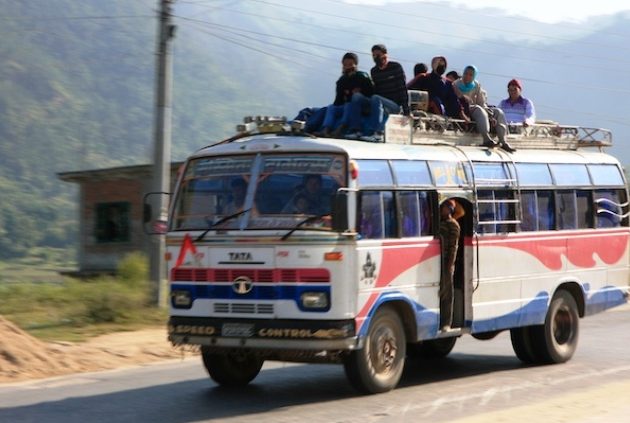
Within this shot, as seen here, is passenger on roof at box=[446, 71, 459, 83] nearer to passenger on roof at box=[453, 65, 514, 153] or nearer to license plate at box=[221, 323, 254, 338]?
passenger on roof at box=[453, 65, 514, 153]

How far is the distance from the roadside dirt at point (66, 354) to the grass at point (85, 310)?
110 cm

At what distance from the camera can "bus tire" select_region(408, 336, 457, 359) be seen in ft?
48.1

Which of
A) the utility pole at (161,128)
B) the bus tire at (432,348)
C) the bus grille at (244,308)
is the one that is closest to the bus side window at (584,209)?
the bus tire at (432,348)

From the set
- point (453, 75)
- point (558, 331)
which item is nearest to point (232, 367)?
point (558, 331)

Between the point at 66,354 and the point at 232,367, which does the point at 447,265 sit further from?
the point at 66,354

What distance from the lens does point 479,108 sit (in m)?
14.0

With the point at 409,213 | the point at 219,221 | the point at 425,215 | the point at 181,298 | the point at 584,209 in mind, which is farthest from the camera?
the point at 584,209

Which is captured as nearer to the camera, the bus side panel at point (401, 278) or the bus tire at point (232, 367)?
the bus side panel at point (401, 278)

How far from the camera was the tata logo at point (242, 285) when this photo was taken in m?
11.0

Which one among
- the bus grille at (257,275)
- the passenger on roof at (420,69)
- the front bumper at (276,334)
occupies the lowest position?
the front bumper at (276,334)

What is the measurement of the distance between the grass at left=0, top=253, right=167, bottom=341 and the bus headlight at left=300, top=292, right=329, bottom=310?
7167 mm

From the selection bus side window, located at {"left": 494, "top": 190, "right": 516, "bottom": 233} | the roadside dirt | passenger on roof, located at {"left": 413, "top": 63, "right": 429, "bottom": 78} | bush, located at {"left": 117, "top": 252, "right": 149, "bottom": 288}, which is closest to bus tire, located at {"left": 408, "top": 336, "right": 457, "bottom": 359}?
bus side window, located at {"left": 494, "top": 190, "right": 516, "bottom": 233}

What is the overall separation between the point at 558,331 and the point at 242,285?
199 inches

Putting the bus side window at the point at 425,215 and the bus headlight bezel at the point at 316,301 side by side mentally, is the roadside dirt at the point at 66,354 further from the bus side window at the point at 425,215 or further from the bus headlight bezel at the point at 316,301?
the bus side window at the point at 425,215
